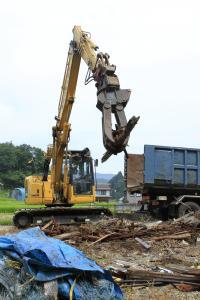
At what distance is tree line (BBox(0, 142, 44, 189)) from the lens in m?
105

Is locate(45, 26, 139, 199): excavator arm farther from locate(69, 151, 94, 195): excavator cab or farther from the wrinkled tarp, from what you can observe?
the wrinkled tarp

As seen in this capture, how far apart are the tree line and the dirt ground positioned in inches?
3625

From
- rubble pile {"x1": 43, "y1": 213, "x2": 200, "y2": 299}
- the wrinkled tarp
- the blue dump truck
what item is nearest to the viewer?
the wrinkled tarp

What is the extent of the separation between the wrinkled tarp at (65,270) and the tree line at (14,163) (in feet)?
322

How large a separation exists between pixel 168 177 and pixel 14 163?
96.3m

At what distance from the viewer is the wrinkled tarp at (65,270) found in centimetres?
555

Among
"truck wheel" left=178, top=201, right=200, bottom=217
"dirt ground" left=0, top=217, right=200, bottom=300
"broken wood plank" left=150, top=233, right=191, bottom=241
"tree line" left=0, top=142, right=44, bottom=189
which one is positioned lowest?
"dirt ground" left=0, top=217, right=200, bottom=300

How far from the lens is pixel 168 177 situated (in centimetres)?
2009

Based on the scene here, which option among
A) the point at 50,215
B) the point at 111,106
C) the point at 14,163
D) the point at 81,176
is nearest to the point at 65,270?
the point at 111,106

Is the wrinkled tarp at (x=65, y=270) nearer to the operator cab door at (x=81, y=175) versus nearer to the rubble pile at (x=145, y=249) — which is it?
the rubble pile at (x=145, y=249)

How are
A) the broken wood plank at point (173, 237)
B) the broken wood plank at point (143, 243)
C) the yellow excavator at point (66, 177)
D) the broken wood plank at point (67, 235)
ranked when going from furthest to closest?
the yellow excavator at point (66, 177)
the broken wood plank at point (173, 237)
the broken wood plank at point (67, 235)
the broken wood plank at point (143, 243)

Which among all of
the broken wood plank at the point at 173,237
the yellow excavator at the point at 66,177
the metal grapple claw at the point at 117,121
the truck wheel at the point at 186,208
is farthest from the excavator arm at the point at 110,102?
the truck wheel at the point at 186,208

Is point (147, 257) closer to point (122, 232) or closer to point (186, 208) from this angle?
point (122, 232)

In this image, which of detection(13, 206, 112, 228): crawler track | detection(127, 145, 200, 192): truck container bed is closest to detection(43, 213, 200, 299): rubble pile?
detection(13, 206, 112, 228): crawler track
